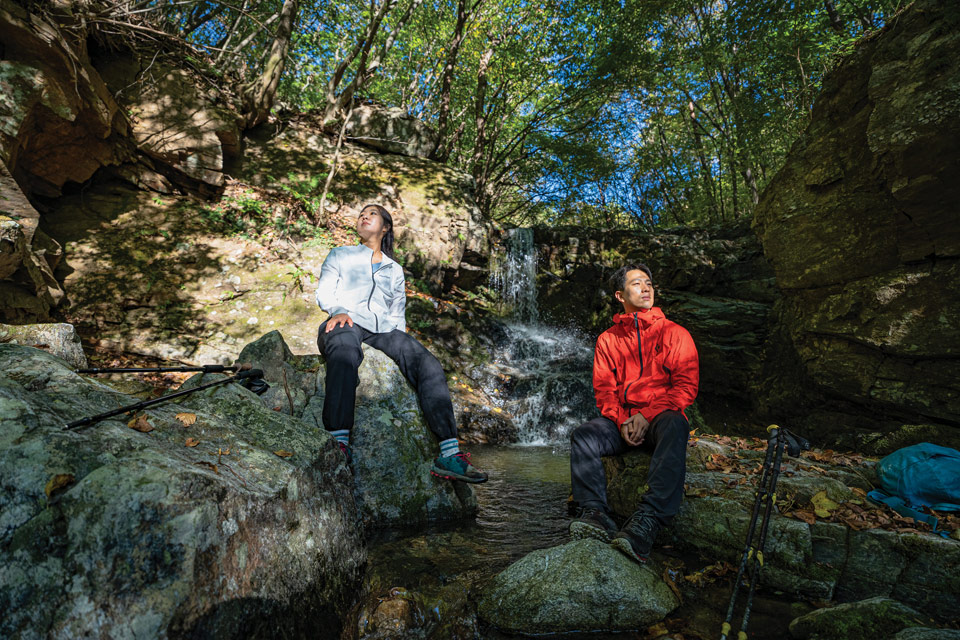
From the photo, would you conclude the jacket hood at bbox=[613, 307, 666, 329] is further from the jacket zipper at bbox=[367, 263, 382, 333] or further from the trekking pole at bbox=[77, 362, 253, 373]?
the trekking pole at bbox=[77, 362, 253, 373]

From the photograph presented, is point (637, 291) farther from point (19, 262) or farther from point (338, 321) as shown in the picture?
point (19, 262)

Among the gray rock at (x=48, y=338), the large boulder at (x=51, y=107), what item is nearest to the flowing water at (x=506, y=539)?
the gray rock at (x=48, y=338)

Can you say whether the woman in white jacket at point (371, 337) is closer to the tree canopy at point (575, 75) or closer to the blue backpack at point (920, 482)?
the blue backpack at point (920, 482)

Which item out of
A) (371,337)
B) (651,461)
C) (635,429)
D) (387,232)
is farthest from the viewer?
(387,232)

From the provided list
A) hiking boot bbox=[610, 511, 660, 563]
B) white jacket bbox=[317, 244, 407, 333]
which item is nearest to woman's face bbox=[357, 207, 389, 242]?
white jacket bbox=[317, 244, 407, 333]

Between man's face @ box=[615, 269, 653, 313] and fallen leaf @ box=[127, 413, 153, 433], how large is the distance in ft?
11.2

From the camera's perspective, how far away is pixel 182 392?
2297 millimetres

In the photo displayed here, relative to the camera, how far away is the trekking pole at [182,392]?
1656mm

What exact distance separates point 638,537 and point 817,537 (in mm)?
1129

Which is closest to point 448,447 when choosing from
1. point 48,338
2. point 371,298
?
point 371,298

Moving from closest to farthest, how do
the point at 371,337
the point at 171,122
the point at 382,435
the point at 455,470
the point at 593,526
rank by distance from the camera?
the point at 593,526 → the point at 455,470 → the point at 382,435 → the point at 371,337 → the point at 171,122

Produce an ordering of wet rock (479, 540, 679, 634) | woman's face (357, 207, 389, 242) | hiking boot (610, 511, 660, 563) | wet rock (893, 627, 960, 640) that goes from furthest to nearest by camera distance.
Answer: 1. woman's face (357, 207, 389, 242)
2. hiking boot (610, 511, 660, 563)
3. wet rock (479, 540, 679, 634)
4. wet rock (893, 627, 960, 640)

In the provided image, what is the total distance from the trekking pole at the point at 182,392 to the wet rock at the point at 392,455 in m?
0.46

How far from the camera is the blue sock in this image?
3352 mm
